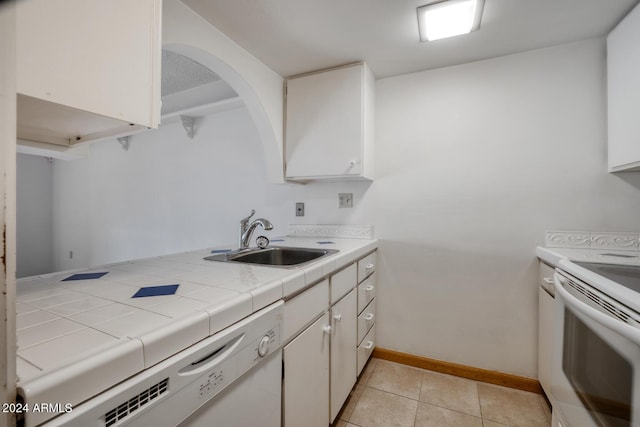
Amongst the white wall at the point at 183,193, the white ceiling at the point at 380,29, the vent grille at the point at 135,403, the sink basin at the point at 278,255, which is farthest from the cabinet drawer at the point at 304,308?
the white ceiling at the point at 380,29

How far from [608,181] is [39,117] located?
2.56 m

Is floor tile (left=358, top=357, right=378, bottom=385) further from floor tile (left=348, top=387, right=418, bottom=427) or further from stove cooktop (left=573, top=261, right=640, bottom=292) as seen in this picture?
stove cooktop (left=573, top=261, right=640, bottom=292)

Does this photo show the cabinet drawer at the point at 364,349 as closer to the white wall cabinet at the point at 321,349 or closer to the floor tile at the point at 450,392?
the white wall cabinet at the point at 321,349

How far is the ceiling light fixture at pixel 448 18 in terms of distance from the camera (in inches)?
52.1

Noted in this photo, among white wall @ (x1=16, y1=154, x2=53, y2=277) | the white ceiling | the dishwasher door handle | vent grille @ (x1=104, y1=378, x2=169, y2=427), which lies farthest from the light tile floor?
white wall @ (x1=16, y1=154, x2=53, y2=277)

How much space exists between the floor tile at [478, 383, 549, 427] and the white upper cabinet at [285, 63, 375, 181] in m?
1.57

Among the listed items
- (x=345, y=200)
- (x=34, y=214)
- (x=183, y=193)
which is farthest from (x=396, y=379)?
(x=34, y=214)

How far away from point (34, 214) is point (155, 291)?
16.8 ft

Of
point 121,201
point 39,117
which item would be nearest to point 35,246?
point 121,201

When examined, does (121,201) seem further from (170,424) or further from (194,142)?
(170,424)

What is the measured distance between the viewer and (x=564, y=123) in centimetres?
169

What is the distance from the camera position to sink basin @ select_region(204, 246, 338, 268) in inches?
61.0

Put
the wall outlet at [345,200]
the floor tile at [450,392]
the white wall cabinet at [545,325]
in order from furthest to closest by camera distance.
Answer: the wall outlet at [345,200] → the floor tile at [450,392] → the white wall cabinet at [545,325]

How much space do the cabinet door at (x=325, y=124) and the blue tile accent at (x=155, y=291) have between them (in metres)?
1.28
